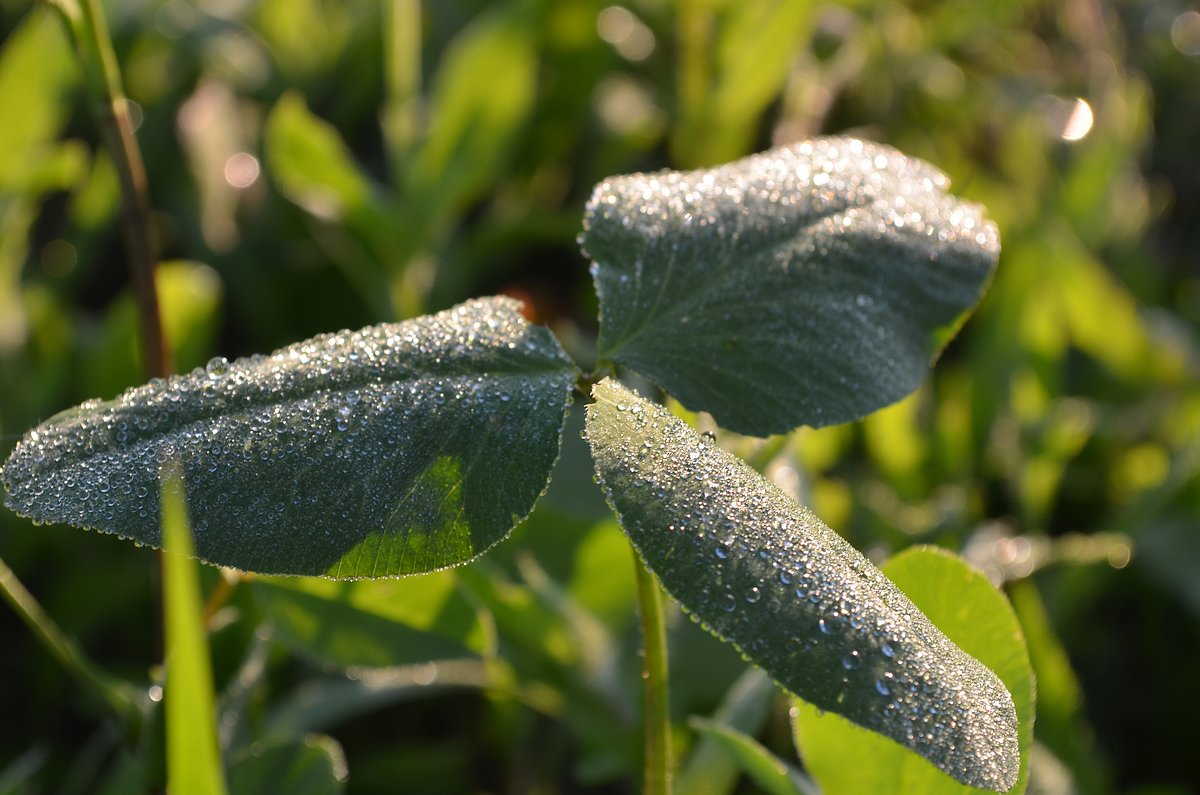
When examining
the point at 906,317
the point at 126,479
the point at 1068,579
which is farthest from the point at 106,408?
the point at 1068,579

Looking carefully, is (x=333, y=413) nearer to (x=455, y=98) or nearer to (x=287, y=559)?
(x=287, y=559)

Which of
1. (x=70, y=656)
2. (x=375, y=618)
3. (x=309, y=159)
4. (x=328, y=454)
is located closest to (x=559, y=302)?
(x=309, y=159)

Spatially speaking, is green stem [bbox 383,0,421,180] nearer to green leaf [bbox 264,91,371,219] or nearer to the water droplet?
green leaf [bbox 264,91,371,219]

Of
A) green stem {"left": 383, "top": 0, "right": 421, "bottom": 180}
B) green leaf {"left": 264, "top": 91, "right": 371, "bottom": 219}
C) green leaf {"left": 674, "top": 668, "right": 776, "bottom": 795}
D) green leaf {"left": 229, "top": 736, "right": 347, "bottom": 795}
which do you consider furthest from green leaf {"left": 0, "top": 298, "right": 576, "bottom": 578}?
green stem {"left": 383, "top": 0, "right": 421, "bottom": 180}

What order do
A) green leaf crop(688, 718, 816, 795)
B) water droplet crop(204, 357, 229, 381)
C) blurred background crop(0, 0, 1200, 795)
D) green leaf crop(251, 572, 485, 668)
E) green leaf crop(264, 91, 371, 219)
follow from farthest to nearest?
1. green leaf crop(264, 91, 371, 219)
2. blurred background crop(0, 0, 1200, 795)
3. green leaf crop(251, 572, 485, 668)
4. green leaf crop(688, 718, 816, 795)
5. water droplet crop(204, 357, 229, 381)

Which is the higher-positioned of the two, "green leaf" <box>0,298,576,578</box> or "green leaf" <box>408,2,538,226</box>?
"green leaf" <box>408,2,538,226</box>

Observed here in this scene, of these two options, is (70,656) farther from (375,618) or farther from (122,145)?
(122,145)
